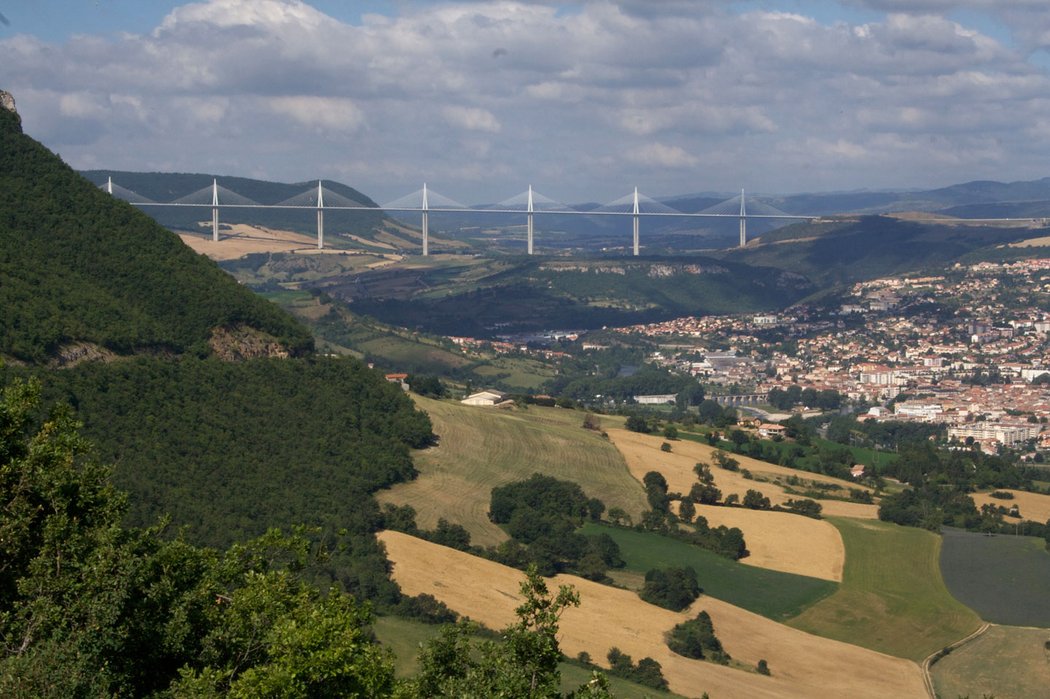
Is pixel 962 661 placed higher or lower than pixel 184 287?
lower

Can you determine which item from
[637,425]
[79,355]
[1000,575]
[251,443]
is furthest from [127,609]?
[637,425]

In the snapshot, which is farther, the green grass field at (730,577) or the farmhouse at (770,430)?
the farmhouse at (770,430)

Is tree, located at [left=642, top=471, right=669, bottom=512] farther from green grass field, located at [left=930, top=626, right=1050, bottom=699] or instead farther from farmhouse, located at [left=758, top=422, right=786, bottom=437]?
farmhouse, located at [left=758, top=422, right=786, bottom=437]

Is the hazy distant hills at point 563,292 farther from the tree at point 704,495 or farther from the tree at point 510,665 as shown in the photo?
the tree at point 510,665

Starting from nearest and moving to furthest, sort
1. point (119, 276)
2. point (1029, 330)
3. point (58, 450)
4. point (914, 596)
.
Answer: point (58, 450), point (914, 596), point (119, 276), point (1029, 330)

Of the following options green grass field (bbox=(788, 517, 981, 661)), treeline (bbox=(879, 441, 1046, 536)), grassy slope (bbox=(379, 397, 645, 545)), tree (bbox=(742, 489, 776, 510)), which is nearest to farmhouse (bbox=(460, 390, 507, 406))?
grassy slope (bbox=(379, 397, 645, 545))

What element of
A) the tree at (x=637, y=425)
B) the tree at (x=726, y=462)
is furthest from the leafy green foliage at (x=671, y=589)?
the tree at (x=637, y=425)

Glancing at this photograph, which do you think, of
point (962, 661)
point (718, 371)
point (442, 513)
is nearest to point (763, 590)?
point (962, 661)

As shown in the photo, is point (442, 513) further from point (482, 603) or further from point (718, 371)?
point (718, 371)
